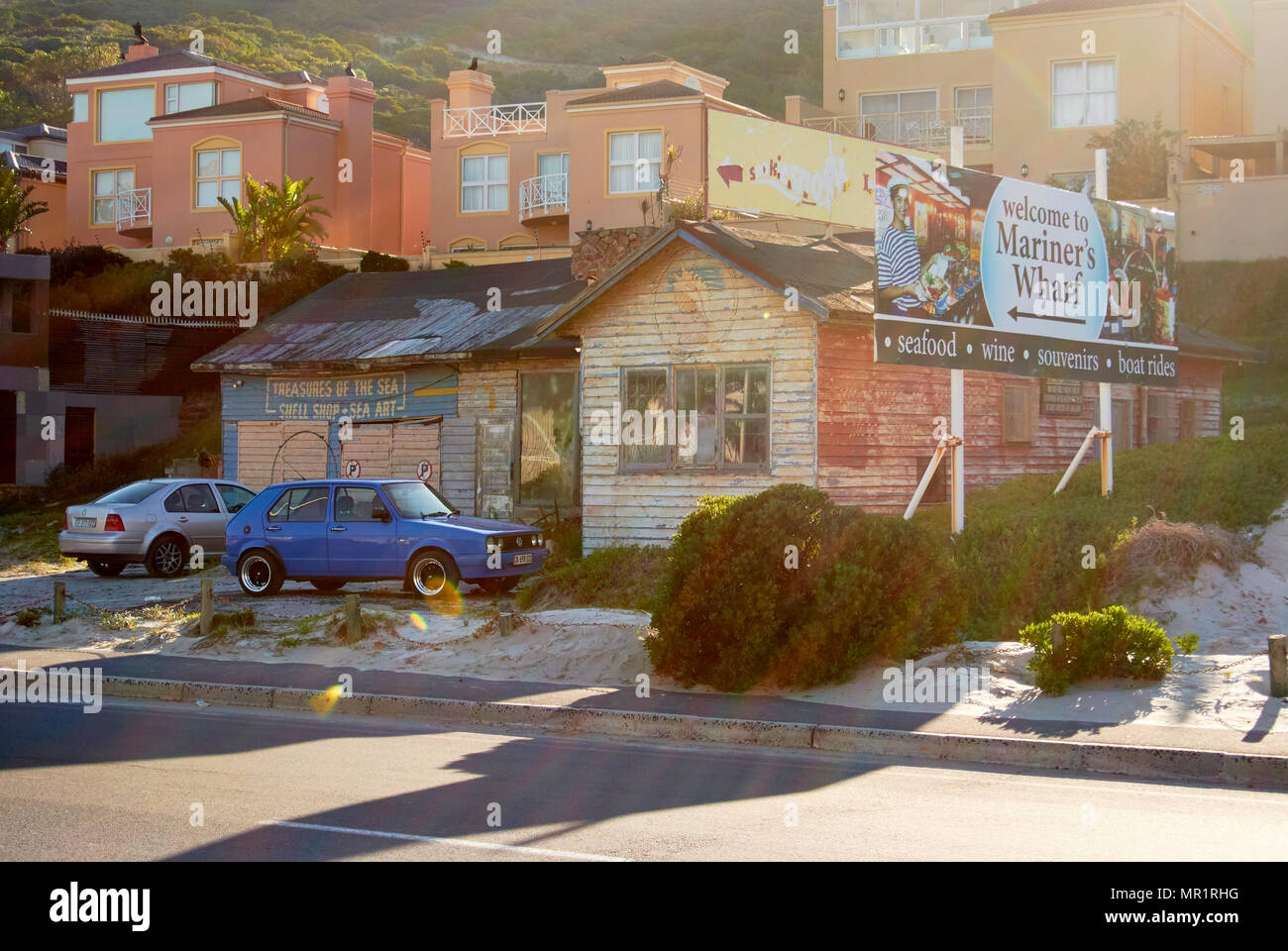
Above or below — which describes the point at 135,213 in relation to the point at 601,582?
above

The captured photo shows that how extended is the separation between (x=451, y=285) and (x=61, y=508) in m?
10.4

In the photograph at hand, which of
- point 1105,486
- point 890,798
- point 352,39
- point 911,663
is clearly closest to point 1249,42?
point 1105,486

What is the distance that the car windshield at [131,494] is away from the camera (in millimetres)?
23625

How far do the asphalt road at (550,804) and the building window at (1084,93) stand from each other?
36.1 m

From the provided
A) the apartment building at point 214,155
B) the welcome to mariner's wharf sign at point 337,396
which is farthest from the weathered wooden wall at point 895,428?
the apartment building at point 214,155

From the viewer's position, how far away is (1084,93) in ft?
140

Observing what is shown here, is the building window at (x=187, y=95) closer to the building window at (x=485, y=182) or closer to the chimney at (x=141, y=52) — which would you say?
the chimney at (x=141, y=52)

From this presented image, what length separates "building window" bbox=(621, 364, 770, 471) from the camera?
1991cm

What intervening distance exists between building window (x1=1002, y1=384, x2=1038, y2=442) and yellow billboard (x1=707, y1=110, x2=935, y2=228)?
4.51 m

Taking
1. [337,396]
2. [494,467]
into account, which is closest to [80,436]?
[337,396]

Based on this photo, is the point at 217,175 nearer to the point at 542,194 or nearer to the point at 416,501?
the point at 542,194

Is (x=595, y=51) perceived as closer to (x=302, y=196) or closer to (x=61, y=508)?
(x=302, y=196)

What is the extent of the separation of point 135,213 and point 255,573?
39.0 metres

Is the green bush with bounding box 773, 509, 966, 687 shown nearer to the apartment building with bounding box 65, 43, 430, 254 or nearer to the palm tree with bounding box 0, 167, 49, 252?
the palm tree with bounding box 0, 167, 49, 252
